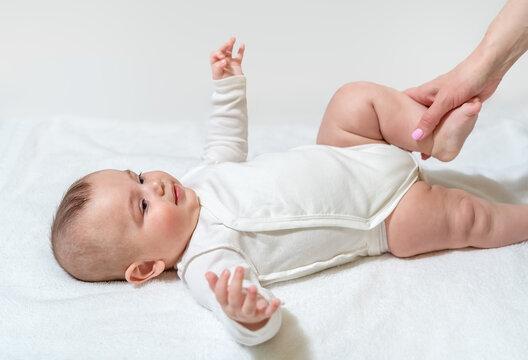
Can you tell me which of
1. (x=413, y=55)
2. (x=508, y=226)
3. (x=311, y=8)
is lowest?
(x=508, y=226)

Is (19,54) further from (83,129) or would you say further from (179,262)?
(179,262)

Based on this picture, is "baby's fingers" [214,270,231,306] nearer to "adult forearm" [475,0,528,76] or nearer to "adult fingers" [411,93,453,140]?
"adult fingers" [411,93,453,140]

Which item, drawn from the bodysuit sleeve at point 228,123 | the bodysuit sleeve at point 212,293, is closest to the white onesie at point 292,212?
the bodysuit sleeve at point 212,293

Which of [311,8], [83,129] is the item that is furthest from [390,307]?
[311,8]

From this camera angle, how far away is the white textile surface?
1.04 m

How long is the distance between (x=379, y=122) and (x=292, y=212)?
1.10 ft

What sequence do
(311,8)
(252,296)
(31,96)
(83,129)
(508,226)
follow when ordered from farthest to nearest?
1. (311,8)
2. (31,96)
3. (83,129)
4. (508,226)
5. (252,296)

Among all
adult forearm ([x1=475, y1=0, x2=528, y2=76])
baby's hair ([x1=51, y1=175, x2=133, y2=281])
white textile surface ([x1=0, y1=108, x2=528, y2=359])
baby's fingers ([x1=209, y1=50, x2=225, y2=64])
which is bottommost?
white textile surface ([x1=0, y1=108, x2=528, y2=359])

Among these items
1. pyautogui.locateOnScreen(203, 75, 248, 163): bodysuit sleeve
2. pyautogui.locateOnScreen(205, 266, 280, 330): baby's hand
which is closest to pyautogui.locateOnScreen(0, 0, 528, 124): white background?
pyautogui.locateOnScreen(203, 75, 248, 163): bodysuit sleeve

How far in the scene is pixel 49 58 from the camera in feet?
6.93

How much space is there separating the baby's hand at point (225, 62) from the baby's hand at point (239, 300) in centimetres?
60

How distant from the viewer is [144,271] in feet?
3.95

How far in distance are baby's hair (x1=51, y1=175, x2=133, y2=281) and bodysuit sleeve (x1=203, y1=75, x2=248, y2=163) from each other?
332 mm

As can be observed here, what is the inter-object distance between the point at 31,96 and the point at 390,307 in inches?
59.7
